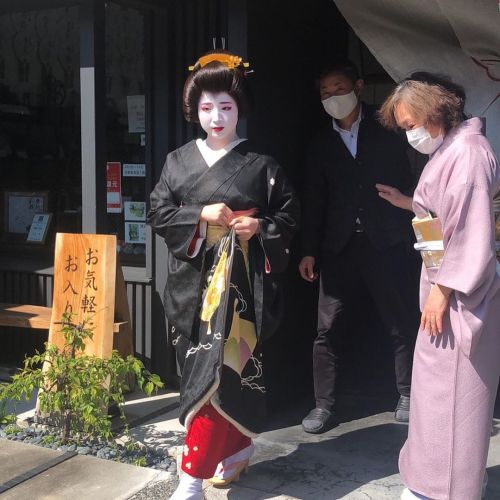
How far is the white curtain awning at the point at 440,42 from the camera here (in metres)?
3.42

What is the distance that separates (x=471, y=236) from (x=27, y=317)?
10.0 feet

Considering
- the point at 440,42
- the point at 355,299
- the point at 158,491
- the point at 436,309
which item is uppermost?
the point at 440,42

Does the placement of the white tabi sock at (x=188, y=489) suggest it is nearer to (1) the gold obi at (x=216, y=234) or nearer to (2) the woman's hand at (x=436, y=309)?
(1) the gold obi at (x=216, y=234)

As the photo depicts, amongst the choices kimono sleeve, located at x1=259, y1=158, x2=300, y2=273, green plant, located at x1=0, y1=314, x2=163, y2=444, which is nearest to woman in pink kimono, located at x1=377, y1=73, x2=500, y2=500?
kimono sleeve, located at x1=259, y1=158, x2=300, y2=273

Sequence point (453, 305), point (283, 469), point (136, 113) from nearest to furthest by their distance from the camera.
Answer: point (453, 305) → point (283, 469) → point (136, 113)

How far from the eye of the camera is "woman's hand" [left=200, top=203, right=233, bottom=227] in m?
3.18

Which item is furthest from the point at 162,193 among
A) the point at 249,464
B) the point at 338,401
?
the point at 338,401

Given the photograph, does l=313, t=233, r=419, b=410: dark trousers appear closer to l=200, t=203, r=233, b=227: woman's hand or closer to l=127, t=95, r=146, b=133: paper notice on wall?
l=200, t=203, r=233, b=227: woman's hand

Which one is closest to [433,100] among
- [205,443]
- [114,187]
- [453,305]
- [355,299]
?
[453,305]

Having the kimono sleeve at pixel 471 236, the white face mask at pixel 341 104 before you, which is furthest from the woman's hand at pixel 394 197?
the kimono sleeve at pixel 471 236

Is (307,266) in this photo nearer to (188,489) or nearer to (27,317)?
(188,489)

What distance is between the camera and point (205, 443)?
323 cm

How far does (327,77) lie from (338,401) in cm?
193

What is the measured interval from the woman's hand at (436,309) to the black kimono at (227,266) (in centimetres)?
73
